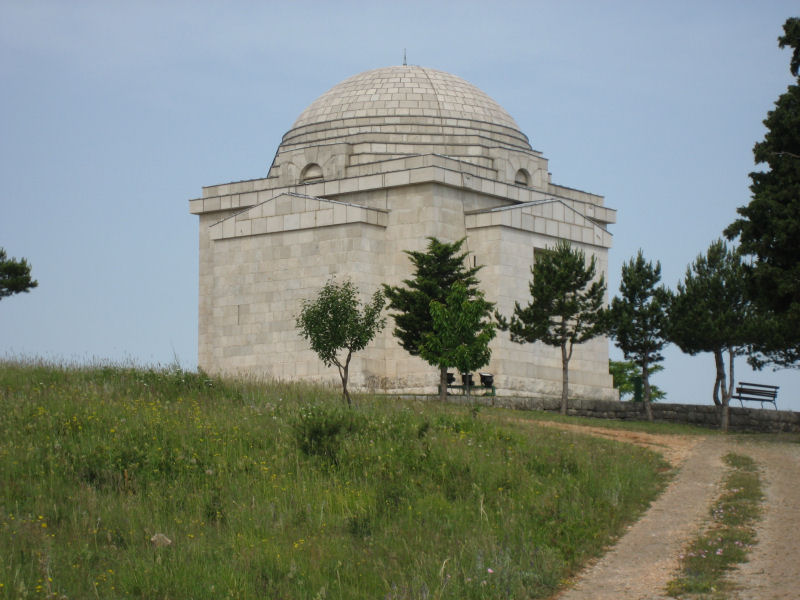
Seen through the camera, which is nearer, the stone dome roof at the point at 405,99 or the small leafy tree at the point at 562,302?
the small leafy tree at the point at 562,302

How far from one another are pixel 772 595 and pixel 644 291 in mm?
23188

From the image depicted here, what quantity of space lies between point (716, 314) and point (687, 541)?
67.0ft

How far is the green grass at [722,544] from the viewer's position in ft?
39.1

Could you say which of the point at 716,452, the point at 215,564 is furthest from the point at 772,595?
the point at 716,452

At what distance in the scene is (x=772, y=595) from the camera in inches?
453

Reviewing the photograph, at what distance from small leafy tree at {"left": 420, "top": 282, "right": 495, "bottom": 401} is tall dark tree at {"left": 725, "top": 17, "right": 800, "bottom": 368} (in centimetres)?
736

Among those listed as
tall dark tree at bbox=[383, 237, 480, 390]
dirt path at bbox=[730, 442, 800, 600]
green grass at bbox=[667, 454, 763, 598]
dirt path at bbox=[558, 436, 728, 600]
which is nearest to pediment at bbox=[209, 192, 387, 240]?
tall dark tree at bbox=[383, 237, 480, 390]

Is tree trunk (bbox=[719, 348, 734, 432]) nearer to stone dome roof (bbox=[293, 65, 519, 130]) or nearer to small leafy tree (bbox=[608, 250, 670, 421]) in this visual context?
small leafy tree (bbox=[608, 250, 670, 421])

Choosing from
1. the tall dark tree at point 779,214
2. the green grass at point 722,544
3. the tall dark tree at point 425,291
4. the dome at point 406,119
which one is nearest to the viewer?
the green grass at point 722,544

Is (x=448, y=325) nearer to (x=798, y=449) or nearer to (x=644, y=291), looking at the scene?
(x=644, y=291)

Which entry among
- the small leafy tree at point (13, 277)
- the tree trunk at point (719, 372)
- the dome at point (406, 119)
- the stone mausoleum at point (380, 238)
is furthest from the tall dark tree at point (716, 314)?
the small leafy tree at point (13, 277)

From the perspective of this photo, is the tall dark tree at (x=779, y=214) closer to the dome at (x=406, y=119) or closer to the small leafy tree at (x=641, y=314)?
the small leafy tree at (x=641, y=314)

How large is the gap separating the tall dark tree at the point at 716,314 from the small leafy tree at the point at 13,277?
20026mm

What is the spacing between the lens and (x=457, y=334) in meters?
30.7
